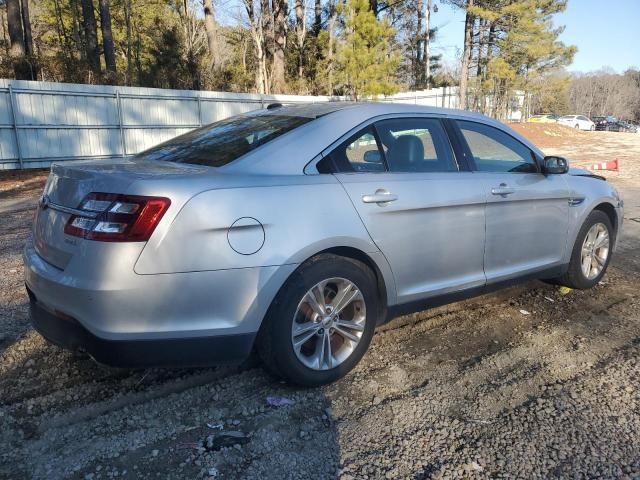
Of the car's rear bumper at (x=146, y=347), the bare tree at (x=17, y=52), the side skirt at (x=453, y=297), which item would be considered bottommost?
the side skirt at (x=453, y=297)

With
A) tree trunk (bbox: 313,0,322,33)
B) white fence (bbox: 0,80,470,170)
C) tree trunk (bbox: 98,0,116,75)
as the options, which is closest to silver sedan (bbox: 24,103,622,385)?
white fence (bbox: 0,80,470,170)

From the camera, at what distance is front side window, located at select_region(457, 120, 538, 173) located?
3994mm

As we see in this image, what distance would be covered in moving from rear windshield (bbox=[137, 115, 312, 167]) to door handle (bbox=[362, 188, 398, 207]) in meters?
0.62

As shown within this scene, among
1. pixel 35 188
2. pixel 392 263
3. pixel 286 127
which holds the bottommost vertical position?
pixel 35 188

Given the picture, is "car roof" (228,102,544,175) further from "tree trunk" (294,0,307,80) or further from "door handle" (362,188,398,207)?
"tree trunk" (294,0,307,80)

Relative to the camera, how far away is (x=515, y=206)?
401 cm

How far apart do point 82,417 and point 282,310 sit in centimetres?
117

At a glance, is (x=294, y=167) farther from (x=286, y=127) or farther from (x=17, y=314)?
(x=17, y=314)

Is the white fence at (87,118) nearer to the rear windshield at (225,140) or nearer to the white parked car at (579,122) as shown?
the rear windshield at (225,140)

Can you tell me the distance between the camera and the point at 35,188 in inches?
487

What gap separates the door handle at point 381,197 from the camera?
10.4ft

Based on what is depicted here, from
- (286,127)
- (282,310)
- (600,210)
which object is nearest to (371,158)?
(286,127)

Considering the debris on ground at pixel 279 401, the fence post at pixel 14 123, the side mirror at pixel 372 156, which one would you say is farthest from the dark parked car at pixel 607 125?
the debris on ground at pixel 279 401

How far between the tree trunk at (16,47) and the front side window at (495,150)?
1741 centimetres
